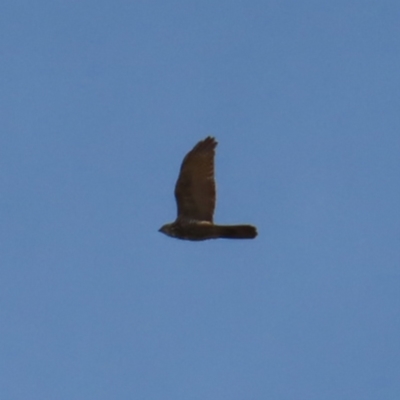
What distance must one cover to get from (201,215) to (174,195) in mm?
690

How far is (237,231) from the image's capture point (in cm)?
1703

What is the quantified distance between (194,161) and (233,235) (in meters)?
1.78

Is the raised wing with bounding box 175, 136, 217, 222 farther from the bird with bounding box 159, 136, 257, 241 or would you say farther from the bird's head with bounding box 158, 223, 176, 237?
the bird's head with bounding box 158, 223, 176, 237

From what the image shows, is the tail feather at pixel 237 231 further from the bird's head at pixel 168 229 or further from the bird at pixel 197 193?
the bird's head at pixel 168 229

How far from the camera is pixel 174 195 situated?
59.5 feet

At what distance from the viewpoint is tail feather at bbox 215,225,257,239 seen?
16844 millimetres

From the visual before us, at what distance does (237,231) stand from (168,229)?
6.45 ft

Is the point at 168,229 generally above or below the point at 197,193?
below

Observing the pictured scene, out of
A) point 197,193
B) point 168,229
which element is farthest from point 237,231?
point 168,229

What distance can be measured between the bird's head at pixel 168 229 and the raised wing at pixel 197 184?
1.25 ft

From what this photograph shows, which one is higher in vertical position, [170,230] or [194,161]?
[194,161]

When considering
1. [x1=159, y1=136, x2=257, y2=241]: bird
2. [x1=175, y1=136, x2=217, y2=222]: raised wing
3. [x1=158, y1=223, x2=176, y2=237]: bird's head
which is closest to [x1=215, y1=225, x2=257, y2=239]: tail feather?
[x1=159, y1=136, x2=257, y2=241]: bird

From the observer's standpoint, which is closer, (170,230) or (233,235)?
(233,235)

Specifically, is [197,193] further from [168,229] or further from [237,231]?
[237,231]
